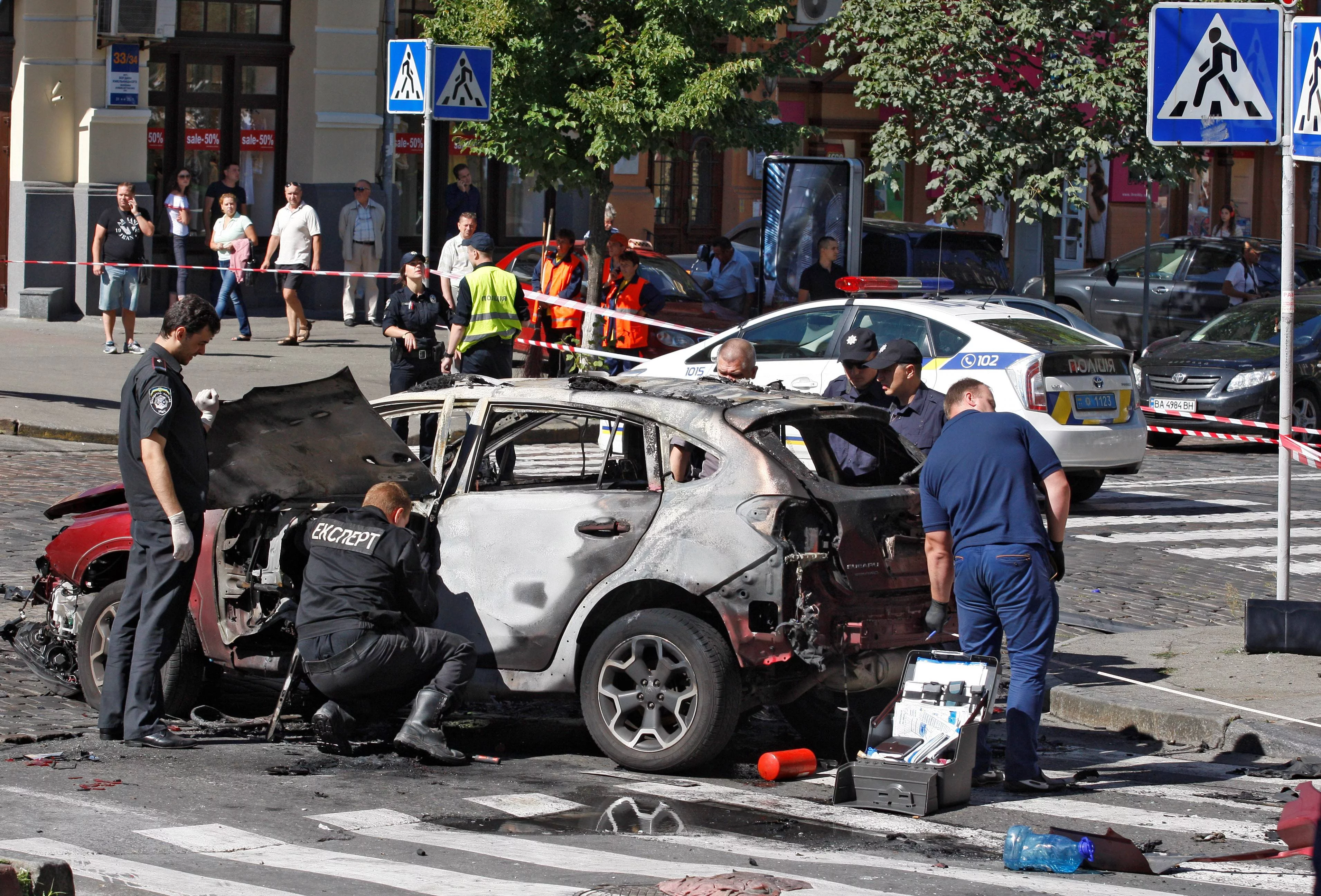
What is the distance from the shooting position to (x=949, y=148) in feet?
86.0

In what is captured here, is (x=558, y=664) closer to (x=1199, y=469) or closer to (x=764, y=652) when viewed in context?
(x=764, y=652)

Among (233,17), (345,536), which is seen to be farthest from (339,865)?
(233,17)

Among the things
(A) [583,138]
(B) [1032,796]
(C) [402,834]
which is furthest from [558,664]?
(A) [583,138]

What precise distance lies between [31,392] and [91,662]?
10429mm

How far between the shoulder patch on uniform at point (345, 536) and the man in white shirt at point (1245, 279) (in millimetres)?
20413

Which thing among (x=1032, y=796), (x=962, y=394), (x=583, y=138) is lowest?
(x=1032, y=796)

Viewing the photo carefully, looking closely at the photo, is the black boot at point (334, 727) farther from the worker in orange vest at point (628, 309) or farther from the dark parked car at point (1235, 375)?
the dark parked car at point (1235, 375)

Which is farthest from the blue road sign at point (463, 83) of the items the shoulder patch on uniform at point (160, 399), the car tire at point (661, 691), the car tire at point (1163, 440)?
the car tire at point (661, 691)

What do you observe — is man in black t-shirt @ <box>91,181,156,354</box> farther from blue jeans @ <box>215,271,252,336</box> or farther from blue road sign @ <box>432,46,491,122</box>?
blue road sign @ <box>432,46,491,122</box>

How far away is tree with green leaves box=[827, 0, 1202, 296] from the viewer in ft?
83.8

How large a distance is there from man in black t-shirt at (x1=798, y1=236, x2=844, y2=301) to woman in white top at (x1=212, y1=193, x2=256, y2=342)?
687 cm

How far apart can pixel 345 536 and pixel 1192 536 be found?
8223 mm

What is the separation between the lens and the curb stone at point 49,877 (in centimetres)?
516

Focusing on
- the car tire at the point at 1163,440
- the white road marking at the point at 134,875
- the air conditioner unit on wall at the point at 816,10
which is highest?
the air conditioner unit on wall at the point at 816,10
